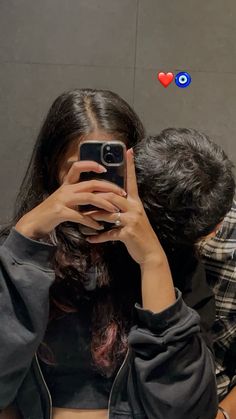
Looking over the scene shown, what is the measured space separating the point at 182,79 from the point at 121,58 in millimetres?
197

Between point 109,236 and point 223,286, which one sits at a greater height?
point 109,236

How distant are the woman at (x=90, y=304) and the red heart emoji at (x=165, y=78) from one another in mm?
735

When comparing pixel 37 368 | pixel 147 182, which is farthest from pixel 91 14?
pixel 37 368

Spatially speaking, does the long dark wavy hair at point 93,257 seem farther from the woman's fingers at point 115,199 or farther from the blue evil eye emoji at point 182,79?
the blue evil eye emoji at point 182,79

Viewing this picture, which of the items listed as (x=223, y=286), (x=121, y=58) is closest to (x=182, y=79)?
(x=121, y=58)

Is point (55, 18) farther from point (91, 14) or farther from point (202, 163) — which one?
point (202, 163)

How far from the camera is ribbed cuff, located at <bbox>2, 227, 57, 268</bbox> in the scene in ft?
1.82

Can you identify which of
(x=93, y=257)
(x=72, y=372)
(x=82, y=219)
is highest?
(x=82, y=219)

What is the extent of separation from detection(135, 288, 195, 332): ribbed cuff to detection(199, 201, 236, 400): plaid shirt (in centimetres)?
22

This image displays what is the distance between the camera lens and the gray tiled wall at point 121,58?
1379 millimetres

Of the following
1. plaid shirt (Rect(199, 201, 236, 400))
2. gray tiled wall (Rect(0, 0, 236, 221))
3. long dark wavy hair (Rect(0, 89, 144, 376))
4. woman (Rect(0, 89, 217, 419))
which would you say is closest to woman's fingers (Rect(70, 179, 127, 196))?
woman (Rect(0, 89, 217, 419))

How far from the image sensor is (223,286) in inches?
30.2

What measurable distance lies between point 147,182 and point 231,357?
39cm

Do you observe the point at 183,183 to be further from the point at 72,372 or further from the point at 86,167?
the point at 72,372
